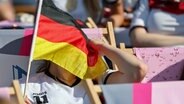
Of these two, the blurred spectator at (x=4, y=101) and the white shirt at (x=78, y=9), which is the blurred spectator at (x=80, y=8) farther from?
the blurred spectator at (x=4, y=101)

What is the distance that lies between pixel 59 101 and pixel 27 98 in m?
0.14

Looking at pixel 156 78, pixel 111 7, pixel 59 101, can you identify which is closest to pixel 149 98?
pixel 59 101

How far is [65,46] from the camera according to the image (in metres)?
2.85

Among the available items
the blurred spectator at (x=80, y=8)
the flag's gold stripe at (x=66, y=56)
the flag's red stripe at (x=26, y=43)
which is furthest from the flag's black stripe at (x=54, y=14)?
the blurred spectator at (x=80, y=8)

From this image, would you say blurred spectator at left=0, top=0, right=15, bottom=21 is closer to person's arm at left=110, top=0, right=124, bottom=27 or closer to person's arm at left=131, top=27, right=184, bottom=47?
person's arm at left=110, top=0, right=124, bottom=27

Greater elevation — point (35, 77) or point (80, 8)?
point (35, 77)

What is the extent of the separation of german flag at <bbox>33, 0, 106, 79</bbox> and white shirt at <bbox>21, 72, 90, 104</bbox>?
0.26 feet

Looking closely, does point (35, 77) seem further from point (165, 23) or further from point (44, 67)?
point (165, 23)

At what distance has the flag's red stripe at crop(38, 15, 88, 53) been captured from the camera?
9.14 ft

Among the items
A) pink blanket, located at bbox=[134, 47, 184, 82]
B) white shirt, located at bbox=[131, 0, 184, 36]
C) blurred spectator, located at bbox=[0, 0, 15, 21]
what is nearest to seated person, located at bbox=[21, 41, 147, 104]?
pink blanket, located at bbox=[134, 47, 184, 82]

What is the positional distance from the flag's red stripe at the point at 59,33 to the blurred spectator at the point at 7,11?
53.8 inches

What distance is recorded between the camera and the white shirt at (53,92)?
9.16 feet

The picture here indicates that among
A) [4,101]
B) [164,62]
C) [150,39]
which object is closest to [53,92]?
[4,101]

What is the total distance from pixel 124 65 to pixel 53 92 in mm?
328
